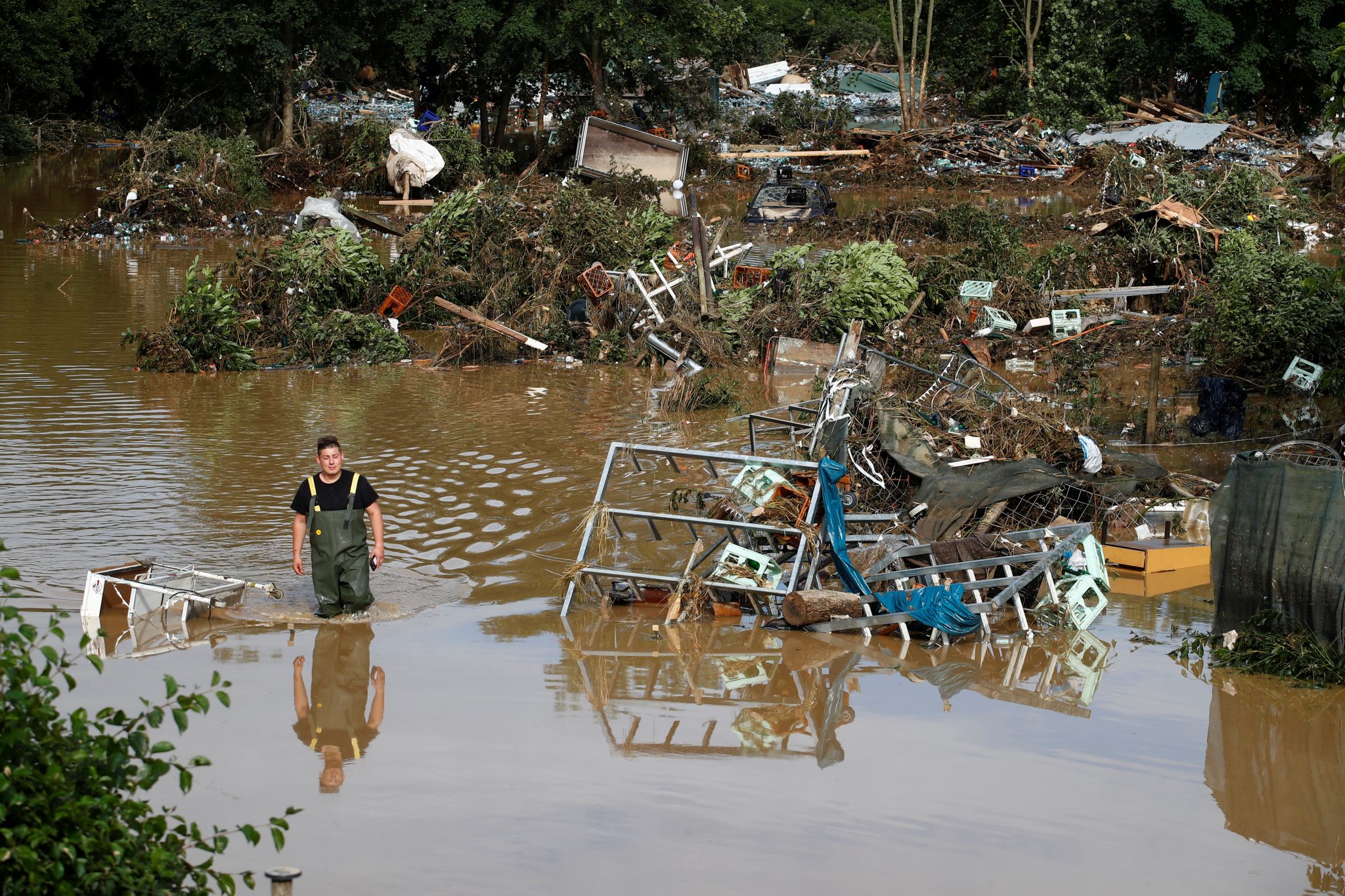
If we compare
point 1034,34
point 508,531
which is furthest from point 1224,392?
point 1034,34

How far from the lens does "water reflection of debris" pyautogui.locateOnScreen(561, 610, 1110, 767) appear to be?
22.9 ft

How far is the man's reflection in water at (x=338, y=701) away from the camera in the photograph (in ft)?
21.7

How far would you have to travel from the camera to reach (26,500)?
10633 millimetres

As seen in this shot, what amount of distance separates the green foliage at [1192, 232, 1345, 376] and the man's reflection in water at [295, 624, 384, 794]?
9.70 meters

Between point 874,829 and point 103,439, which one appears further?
point 103,439

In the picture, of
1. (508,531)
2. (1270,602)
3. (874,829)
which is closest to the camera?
(874,829)

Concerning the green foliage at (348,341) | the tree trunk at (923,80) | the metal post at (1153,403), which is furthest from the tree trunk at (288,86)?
the metal post at (1153,403)

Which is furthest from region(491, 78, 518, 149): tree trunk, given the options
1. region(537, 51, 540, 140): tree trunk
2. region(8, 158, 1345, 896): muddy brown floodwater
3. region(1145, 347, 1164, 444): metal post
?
region(1145, 347, 1164, 444): metal post

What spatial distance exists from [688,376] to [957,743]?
28.3 ft

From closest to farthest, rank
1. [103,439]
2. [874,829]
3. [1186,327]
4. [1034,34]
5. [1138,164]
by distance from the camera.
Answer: [874,829] < [103,439] < [1186,327] < [1138,164] < [1034,34]

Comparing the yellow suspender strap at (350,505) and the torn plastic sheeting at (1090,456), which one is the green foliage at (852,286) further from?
the yellow suspender strap at (350,505)

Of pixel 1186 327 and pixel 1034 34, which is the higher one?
pixel 1034 34

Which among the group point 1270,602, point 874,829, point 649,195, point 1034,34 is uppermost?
point 1034,34

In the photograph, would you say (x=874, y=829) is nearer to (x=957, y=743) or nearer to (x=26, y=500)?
(x=957, y=743)
